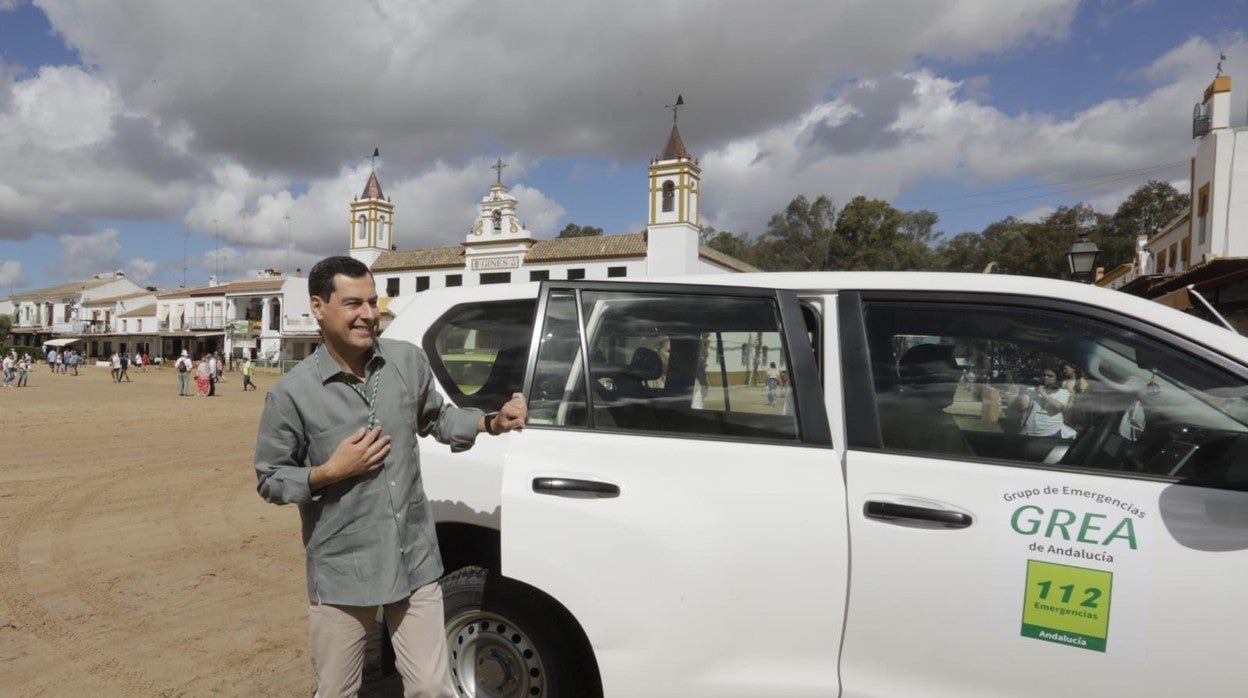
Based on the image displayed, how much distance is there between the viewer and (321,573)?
2.07 metres

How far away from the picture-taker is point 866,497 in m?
2.02

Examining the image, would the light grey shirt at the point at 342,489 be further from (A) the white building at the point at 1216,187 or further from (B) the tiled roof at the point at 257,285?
(B) the tiled roof at the point at 257,285

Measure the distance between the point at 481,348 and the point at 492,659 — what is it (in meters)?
1.25

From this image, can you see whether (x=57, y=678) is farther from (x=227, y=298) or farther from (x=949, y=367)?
(x=227, y=298)

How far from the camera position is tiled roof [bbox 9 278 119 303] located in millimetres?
71188

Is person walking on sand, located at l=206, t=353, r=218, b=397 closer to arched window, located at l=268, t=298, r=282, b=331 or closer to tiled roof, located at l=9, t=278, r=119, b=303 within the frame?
arched window, located at l=268, t=298, r=282, b=331

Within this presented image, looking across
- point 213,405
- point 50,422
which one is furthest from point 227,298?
point 50,422

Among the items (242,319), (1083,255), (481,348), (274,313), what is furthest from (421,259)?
(481,348)

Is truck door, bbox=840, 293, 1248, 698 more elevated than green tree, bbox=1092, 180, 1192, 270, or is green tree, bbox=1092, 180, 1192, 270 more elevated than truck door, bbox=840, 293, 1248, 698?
green tree, bbox=1092, 180, 1192, 270

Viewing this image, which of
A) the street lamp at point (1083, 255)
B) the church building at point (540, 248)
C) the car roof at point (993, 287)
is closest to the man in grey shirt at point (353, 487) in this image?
the car roof at point (993, 287)

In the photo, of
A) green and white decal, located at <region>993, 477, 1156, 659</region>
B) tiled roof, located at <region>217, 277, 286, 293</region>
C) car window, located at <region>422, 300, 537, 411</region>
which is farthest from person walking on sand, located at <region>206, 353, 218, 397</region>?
tiled roof, located at <region>217, 277, 286, 293</region>

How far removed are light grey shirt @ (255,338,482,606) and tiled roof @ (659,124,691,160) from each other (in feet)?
133

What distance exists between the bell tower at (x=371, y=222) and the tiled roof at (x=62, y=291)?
38392 millimetres

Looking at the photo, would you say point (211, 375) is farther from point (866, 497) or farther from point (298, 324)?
point (298, 324)
